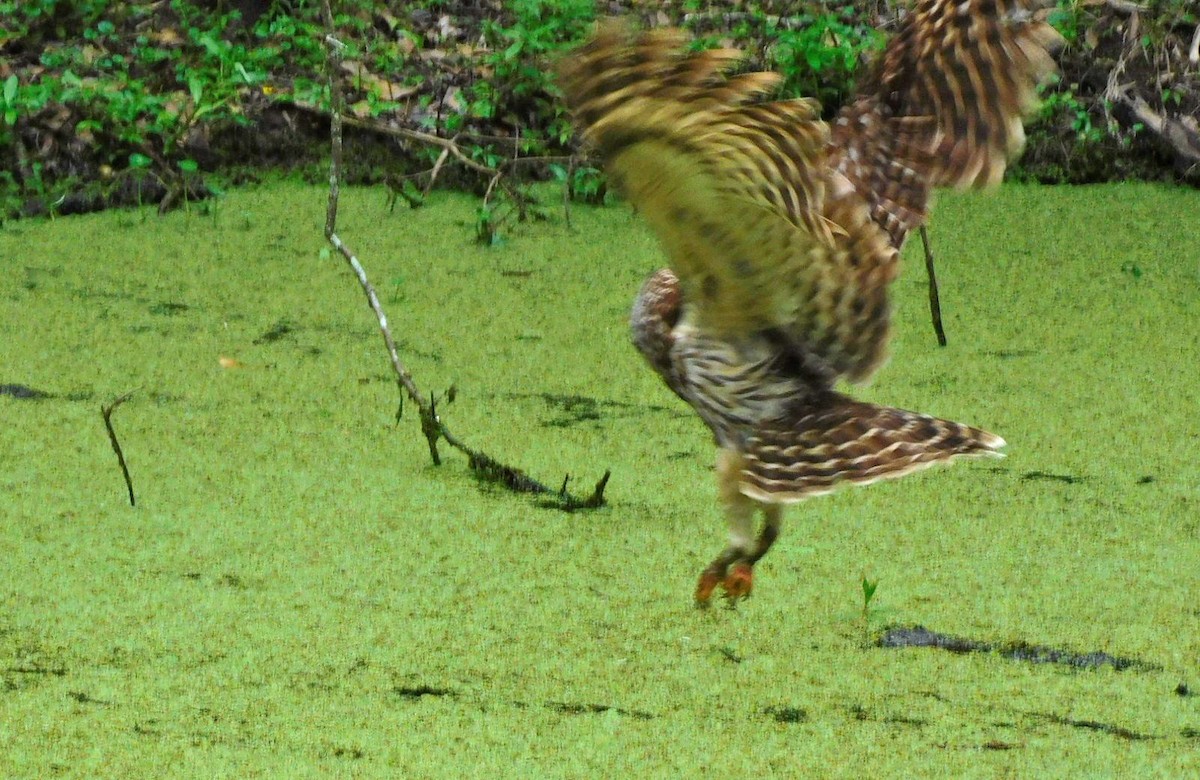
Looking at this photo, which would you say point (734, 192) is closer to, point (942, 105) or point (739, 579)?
point (942, 105)

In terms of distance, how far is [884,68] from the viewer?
1.96m

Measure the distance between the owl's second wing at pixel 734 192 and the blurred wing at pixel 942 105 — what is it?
6 cm

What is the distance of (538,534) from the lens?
2432 mm

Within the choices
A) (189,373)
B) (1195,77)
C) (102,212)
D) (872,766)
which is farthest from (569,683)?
(1195,77)

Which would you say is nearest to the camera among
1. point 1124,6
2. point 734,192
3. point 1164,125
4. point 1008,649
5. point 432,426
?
point 734,192

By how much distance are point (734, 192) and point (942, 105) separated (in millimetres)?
512

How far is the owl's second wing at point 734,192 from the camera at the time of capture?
135 centimetres

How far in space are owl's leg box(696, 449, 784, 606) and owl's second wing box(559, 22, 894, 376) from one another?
18 cm

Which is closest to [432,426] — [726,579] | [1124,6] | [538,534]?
[538,534]

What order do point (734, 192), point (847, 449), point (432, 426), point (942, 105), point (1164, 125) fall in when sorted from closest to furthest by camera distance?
point (734, 192) < point (847, 449) < point (942, 105) < point (432, 426) < point (1164, 125)

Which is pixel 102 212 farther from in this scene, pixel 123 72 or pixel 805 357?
pixel 805 357

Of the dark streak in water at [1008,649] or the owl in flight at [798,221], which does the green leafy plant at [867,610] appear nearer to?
the dark streak in water at [1008,649]

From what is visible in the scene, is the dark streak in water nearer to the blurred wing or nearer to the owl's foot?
the owl's foot

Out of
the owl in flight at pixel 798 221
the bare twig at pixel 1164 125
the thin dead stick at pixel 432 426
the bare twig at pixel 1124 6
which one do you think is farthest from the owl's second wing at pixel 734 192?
the bare twig at pixel 1124 6
